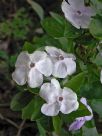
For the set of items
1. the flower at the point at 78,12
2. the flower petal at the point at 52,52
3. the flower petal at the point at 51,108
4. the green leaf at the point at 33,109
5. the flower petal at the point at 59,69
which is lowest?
the green leaf at the point at 33,109

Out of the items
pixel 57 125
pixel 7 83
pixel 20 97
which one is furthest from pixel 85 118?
pixel 7 83

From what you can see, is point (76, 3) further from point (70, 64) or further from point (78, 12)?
point (70, 64)

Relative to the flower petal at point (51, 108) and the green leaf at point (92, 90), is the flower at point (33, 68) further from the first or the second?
the green leaf at point (92, 90)

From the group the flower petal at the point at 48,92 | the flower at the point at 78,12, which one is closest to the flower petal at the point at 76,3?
the flower at the point at 78,12

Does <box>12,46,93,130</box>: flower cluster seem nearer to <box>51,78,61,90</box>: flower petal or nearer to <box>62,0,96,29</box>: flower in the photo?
<box>51,78,61,90</box>: flower petal

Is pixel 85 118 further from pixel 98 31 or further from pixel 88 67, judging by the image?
pixel 98 31

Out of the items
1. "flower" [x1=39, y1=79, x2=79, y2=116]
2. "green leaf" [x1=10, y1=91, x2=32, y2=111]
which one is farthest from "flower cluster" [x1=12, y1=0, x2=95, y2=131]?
"green leaf" [x1=10, y1=91, x2=32, y2=111]

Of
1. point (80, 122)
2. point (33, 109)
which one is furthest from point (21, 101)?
point (80, 122)
